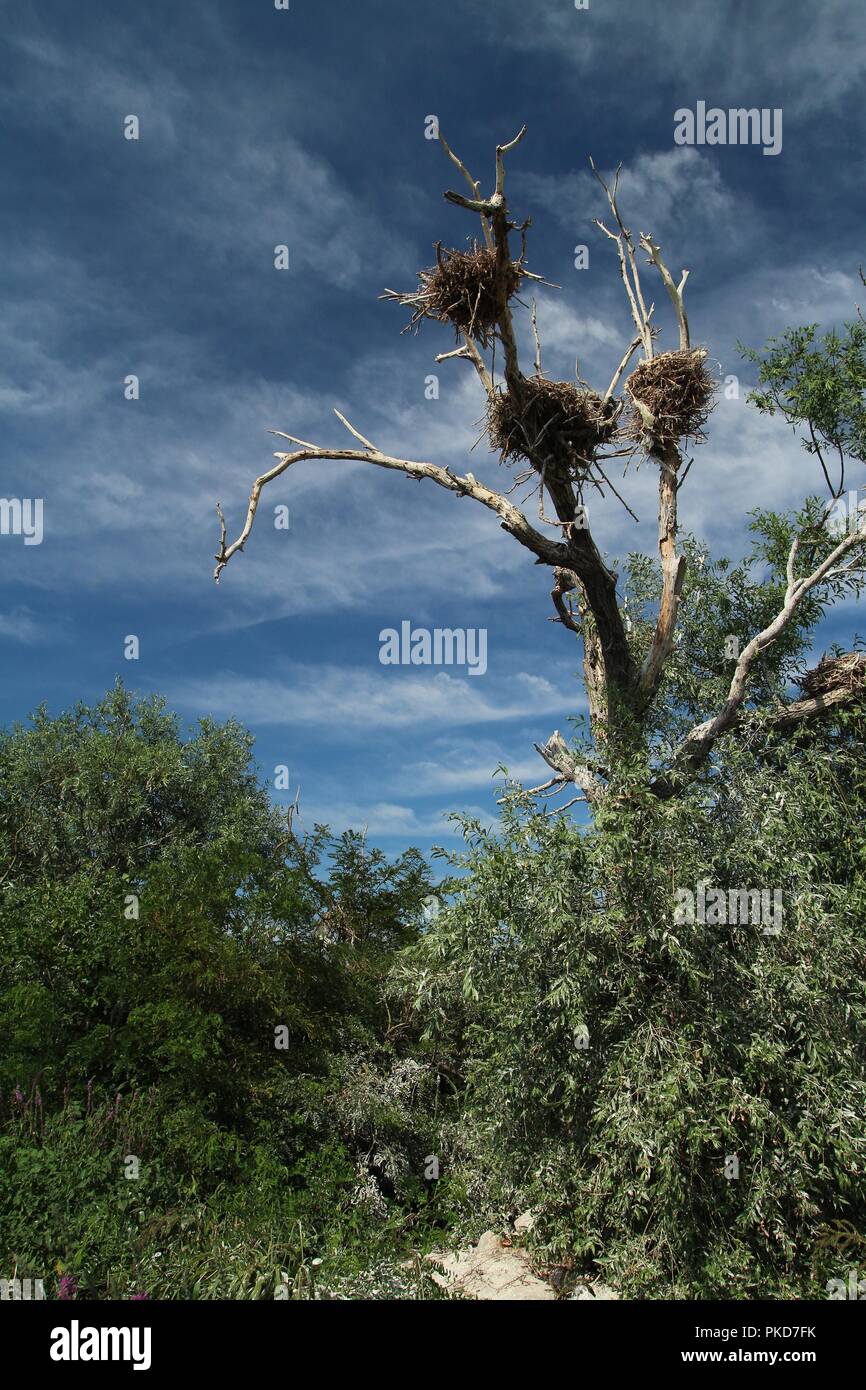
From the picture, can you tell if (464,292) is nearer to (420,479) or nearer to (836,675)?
(420,479)

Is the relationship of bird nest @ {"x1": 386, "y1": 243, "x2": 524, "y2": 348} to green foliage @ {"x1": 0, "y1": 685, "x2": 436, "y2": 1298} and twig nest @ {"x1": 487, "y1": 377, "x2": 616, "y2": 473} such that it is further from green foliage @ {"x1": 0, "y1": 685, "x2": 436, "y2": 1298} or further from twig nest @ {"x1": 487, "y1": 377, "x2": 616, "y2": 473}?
green foliage @ {"x1": 0, "y1": 685, "x2": 436, "y2": 1298}

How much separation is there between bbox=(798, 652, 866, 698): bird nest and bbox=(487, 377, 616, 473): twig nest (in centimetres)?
422

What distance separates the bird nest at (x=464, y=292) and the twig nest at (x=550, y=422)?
85 centimetres

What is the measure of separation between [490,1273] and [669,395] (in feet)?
31.6

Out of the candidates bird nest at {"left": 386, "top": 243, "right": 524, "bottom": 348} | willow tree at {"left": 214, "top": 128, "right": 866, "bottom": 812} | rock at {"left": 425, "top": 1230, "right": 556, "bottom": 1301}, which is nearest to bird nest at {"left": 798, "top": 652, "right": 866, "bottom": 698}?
willow tree at {"left": 214, "top": 128, "right": 866, "bottom": 812}

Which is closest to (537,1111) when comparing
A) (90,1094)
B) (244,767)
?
(90,1094)

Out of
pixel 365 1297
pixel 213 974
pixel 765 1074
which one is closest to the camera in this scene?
pixel 365 1297

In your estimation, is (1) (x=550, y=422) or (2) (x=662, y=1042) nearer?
(2) (x=662, y=1042)

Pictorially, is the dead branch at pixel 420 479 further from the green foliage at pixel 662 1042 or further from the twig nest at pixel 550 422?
the green foliage at pixel 662 1042

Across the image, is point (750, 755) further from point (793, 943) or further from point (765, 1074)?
point (765, 1074)

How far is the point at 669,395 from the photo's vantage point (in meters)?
10.9

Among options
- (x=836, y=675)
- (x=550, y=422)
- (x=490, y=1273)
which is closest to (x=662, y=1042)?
(x=490, y=1273)

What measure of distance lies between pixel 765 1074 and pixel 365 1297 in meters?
3.70
